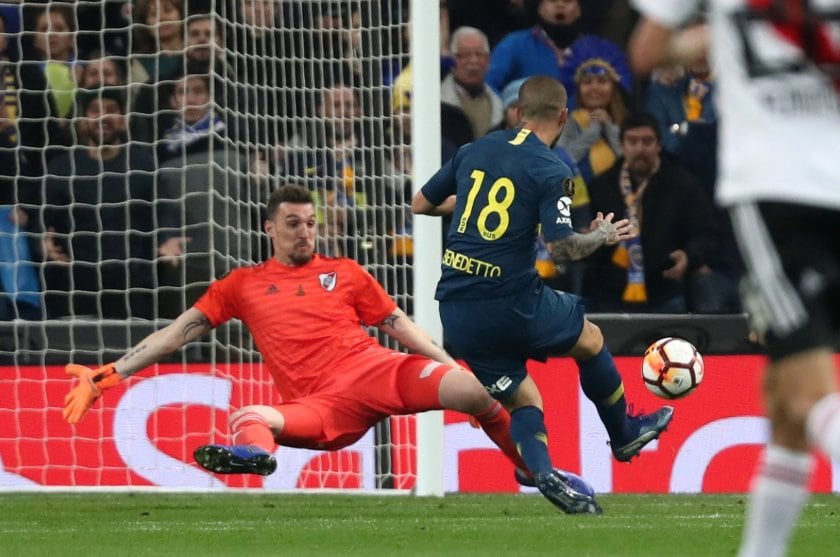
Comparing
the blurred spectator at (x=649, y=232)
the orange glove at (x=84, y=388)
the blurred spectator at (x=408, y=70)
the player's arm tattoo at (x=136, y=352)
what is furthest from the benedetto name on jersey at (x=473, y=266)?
the blurred spectator at (x=649, y=232)

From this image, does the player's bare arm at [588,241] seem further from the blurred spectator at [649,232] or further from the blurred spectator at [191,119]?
the blurred spectator at [191,119]

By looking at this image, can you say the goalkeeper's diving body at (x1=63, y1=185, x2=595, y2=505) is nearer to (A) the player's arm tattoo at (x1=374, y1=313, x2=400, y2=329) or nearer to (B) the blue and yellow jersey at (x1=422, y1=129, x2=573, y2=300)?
(A) the player's arm tattoo at (x1=374, y1=313, x2=400, y2=329)

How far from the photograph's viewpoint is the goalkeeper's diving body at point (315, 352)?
8062mm

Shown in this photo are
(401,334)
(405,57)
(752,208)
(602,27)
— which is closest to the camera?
(752,208)

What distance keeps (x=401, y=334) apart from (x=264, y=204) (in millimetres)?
2280

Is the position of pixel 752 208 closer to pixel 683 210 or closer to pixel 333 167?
pixel 333 167

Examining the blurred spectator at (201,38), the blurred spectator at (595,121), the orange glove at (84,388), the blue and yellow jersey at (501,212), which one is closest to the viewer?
the blue and yellow jersey at (501,212)

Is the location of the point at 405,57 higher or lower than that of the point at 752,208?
higher

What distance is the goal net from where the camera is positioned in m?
10.1

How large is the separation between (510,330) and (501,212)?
0.54 meters

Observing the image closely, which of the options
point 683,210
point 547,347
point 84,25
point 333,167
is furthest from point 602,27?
point 547,347

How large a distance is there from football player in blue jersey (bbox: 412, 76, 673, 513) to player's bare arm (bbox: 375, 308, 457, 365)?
37cm

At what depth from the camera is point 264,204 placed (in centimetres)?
1052

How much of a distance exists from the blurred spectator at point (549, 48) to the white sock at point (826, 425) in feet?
26.4
